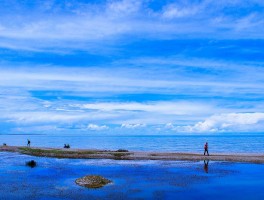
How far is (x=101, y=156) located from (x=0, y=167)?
22.1m

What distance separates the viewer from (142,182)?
40.7 meters

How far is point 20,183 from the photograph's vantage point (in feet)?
131

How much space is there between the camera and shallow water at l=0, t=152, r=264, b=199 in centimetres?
3394

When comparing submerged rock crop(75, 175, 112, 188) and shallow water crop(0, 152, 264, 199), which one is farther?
submerged rock crop(75, 175, 112, 188)

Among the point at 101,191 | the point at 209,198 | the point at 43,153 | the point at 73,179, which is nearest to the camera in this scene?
the point at 209,198

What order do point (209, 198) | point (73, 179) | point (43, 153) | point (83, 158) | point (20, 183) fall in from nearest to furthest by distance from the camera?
1. point (209, 198)
2. point (20, 183)
3. point (73, 179)
4. point (83, 158)
5. point (43, 153)

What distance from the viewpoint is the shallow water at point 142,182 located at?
1336 inches

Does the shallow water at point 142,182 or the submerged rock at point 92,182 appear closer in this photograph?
the shallow water at point 142,182

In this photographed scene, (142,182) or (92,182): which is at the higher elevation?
(92,182)

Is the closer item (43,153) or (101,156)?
(101,156)

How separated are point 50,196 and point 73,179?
9.41 m

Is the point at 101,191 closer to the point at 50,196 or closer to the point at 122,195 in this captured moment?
the point at 122,195

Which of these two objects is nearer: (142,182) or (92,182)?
(92,182)

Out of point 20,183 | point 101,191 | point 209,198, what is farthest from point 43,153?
point 209,198
